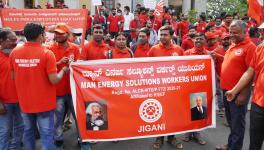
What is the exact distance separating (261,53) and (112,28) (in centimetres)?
1326

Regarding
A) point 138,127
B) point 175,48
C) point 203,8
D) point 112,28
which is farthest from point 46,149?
point 203,8

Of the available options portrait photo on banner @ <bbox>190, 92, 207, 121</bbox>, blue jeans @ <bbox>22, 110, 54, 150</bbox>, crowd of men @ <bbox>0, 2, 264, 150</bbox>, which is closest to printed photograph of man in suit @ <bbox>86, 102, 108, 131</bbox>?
crowd of men @ <bbox>0, 2, 264, 150</bbox>

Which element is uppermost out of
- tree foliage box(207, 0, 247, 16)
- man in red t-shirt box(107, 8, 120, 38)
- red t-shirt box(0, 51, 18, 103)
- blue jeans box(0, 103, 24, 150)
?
tree foliage box(207, 0, 247, 16)

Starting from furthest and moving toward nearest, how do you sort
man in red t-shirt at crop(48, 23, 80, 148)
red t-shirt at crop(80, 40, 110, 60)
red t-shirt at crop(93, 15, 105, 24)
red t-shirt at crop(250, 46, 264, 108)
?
red t-shirt at crop(93, 15, 105, 24) < red t-shirt at crop(80, 40, 110, 60) < man in red t-shirt at crop(48, 23, 80, 148) < red t-shirt at crop(250, 46, 264, 108)

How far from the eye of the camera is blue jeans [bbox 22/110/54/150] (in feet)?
14.2

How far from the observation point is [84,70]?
480 centimetres

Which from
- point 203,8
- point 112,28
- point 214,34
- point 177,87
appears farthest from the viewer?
point 203,8

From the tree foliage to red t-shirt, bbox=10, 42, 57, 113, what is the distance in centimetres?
2031

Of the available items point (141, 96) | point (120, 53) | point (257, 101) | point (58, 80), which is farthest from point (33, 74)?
point (257, 101)

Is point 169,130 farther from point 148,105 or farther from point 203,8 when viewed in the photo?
point 203,8

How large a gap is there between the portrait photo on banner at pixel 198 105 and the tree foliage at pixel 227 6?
18597mm

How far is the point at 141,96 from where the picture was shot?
5.02 m

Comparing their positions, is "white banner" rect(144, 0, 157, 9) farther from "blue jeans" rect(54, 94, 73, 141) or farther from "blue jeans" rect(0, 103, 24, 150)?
"blue jeans" rect(0, 103, 24, 150)

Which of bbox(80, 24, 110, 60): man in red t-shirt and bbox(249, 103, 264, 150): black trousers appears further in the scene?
bbox(80, 24, 110, 60): man in red t-shirt
